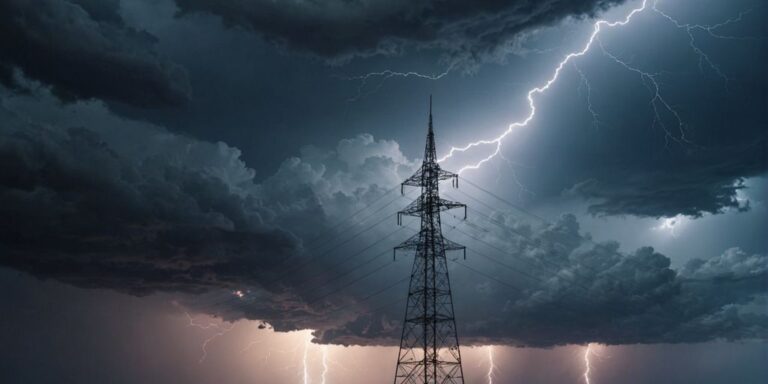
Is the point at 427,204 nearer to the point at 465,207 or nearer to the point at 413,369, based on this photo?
the point at 465,207

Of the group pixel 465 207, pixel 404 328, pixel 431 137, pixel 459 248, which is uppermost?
pixel 431 137

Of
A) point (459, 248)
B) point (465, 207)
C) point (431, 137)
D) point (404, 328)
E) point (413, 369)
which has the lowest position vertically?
point (413, 369)

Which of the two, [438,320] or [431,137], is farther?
[431,137]

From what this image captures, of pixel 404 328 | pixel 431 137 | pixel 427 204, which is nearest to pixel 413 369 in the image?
pixel 404 328

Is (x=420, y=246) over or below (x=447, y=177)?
below

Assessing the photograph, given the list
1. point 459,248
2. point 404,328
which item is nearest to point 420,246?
point 459,248

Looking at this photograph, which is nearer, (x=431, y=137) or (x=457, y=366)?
(x=457, y=366)

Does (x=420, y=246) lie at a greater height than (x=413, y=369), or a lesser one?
greater

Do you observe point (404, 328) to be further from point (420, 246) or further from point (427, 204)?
point (427, 204)
